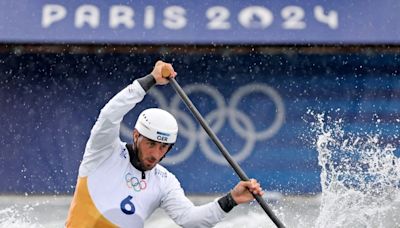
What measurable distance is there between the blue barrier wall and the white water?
0.24 m

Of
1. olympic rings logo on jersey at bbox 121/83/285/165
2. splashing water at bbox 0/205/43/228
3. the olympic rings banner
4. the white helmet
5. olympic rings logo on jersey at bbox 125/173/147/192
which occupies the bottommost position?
splashing water at bbox 0/205/43/228

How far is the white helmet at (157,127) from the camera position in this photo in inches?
155

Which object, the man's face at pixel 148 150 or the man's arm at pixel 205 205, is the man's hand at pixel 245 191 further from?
the man's face at pixel 148 150

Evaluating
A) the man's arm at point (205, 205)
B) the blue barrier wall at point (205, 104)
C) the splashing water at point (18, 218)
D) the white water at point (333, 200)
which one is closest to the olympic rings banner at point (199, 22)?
the blue barrier wall at point (205, 104)

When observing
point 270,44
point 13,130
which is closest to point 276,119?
point 270,44

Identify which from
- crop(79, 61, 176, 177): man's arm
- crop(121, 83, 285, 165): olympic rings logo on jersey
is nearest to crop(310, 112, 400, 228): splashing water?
crop(121, 83, 285, 165): olympic rings logo on jersey

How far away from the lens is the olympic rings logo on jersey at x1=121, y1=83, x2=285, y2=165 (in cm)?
880

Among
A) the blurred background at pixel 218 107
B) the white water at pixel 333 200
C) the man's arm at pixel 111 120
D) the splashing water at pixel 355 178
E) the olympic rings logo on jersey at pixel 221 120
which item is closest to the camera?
the man's arm at pixel 111 120

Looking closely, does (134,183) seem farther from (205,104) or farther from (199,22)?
(205,104)

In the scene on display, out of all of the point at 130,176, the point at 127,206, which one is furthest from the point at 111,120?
the point at 127,206

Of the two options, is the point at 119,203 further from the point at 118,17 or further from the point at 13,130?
the point at 13,130

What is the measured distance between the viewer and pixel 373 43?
8.06 m

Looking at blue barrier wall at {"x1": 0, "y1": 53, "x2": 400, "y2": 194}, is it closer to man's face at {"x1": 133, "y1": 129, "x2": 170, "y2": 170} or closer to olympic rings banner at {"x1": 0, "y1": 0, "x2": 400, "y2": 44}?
olympic rings banner at {"x1": 0, "y1": 0, "x2": 400, "y2": 44}

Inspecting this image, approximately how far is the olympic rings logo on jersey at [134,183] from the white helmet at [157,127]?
25 cm
